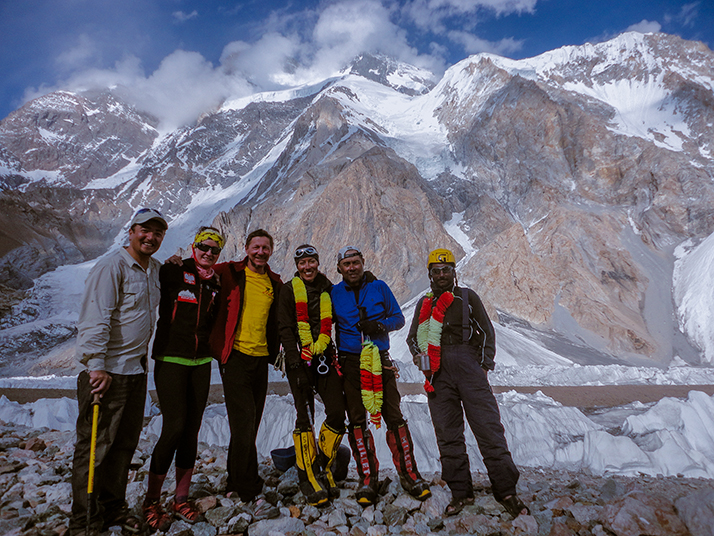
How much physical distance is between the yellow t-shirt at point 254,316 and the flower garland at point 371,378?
1.00m

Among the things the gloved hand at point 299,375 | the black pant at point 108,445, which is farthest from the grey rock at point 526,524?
the black pant at point 108,445

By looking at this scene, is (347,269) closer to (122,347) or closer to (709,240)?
(122,347)

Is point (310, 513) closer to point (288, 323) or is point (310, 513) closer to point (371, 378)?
point (371, 378)

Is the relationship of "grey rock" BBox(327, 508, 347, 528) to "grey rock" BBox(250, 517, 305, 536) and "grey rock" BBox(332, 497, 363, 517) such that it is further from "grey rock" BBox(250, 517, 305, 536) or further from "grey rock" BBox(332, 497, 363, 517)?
"grey rock" BBox(250, 517, 305, 536)

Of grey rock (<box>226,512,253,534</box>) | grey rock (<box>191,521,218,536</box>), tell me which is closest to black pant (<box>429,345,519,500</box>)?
grey rock (<box>226,512,253,534</box>)

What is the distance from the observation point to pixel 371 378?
12.1ft

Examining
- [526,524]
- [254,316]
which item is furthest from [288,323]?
[526,524]

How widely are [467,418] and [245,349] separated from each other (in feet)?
7.45

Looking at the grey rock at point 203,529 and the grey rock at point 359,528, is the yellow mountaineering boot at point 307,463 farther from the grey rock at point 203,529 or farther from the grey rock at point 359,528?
the grey rock at point 203,529

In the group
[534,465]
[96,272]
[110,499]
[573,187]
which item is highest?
[573,187]

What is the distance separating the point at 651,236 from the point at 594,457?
141 feet

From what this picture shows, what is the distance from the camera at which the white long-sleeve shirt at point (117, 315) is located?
2.81 m

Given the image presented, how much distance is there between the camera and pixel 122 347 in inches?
118

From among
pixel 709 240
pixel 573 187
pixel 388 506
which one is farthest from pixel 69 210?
pixel 709 240
